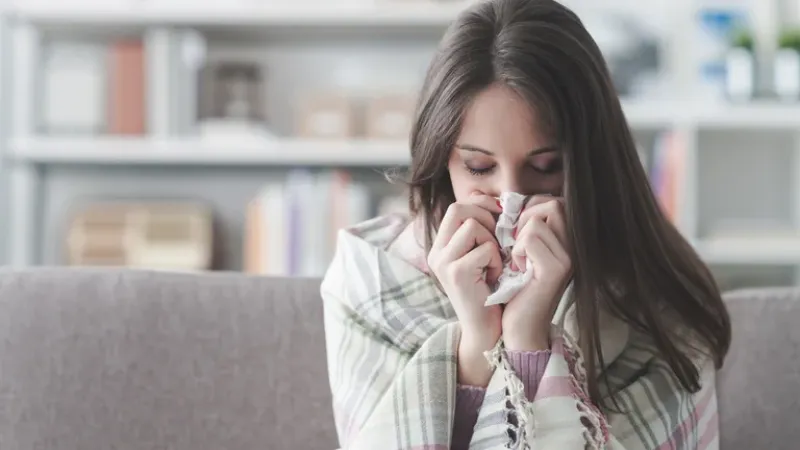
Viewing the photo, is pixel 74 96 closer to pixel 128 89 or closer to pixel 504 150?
pixel 128 89

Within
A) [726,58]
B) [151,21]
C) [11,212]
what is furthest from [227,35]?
[726,58]

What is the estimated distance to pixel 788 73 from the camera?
7.80ft

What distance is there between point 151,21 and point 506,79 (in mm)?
1715

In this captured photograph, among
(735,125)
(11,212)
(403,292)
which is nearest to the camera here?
(403,292)

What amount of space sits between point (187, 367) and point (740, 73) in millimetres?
1786

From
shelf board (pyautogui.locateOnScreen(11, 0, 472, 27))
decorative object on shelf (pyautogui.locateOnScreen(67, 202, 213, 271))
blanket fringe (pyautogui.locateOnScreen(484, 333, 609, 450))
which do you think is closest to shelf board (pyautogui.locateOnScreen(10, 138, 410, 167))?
decorative object on shelf (pyautogui.locateOnScreen(67, 202, 213, 271))

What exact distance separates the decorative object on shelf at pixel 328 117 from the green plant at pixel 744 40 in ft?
3.39

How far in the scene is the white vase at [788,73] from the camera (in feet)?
7.79

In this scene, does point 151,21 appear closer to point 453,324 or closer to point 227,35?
point 227,35

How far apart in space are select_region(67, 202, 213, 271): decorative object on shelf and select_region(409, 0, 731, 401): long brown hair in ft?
4.91

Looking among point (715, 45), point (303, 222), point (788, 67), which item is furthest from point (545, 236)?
point (715, 45)

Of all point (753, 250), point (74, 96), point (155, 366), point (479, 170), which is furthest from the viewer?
point (74, 96)

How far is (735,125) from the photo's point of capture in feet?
7.80

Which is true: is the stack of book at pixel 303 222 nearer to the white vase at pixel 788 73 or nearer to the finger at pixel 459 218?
the white vase at pixel 788 73
